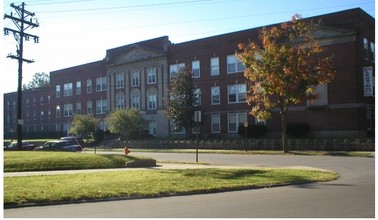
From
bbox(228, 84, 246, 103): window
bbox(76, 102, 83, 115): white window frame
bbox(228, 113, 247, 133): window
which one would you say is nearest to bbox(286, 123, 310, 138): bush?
bbox(228, 113, 247, 133): window

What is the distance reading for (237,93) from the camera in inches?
1900

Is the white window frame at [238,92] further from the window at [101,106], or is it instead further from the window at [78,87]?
the window at [78,87]

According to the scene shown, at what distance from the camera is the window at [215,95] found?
49844mm

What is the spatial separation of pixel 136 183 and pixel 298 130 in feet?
98.4

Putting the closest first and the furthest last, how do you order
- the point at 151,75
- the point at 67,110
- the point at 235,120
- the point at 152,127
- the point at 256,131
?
the point at 256,131 → the point at 235,120 → the point at 152,127 → the point at 151,75 → the point at 67,110

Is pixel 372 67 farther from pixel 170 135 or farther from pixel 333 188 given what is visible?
pixel 333 188

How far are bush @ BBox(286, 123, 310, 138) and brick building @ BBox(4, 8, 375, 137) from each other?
67 centimetres

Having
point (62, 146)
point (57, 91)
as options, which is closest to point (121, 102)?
point (57, 91)

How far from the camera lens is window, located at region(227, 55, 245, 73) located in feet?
157

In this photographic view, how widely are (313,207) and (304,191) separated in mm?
3092

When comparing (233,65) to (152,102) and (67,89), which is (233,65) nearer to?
(152,102)

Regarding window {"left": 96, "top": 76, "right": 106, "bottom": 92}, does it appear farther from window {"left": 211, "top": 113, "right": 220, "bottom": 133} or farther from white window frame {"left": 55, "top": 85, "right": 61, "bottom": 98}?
window {"left": 211, "top": 113, "right": 220, "bottom": 133}

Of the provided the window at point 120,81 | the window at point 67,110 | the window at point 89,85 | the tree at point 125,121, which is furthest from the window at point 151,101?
the window at point 67,110

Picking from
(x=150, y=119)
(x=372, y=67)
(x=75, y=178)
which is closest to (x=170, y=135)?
(x=150, y=119)
